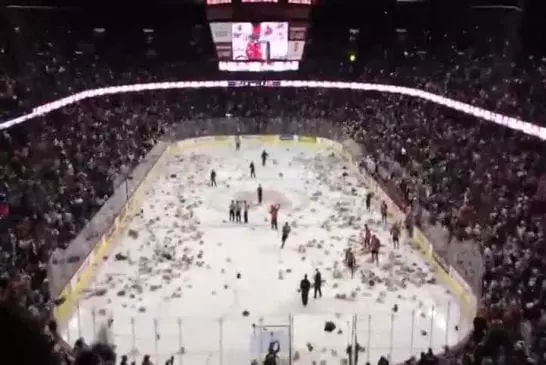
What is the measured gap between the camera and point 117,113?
1405 inches

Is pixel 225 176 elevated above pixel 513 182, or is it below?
below

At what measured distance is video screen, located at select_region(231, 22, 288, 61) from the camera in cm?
2773

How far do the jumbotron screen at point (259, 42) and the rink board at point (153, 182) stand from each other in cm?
549

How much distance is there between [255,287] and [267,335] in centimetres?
340

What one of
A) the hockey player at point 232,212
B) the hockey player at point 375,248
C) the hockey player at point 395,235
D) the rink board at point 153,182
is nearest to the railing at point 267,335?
the rink board at point 153,182

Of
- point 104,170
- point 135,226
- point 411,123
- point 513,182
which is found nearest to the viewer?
point 513,182

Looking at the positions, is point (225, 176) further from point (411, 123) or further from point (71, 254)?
point (71, 254)

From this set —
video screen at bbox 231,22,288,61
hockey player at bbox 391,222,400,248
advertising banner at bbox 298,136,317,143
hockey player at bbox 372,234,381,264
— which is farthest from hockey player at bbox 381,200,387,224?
advertising banner at bbox 298,136,317,143

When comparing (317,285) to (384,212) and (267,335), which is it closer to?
(267,335)

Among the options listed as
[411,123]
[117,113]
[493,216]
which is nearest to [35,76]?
[117,113]

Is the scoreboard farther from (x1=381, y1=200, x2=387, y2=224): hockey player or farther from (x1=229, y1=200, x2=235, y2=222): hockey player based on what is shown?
(x1=381, y1=200, x2=387, y2=224): hockey player

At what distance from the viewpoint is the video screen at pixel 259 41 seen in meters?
27.7

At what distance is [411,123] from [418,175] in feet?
31.6

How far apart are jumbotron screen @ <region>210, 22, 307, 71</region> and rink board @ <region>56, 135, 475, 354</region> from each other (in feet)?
18.0
